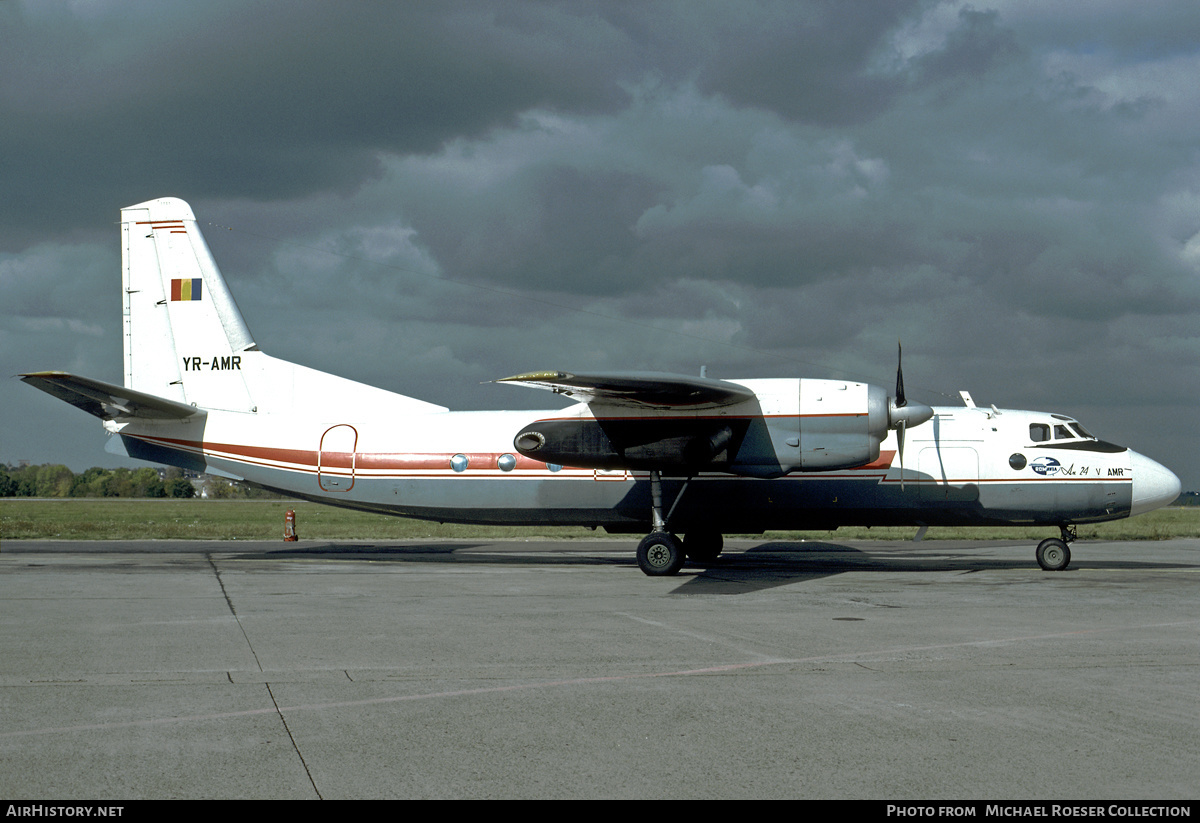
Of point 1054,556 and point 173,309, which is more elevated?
point 173,309

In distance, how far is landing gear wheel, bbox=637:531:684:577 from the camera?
795 inches

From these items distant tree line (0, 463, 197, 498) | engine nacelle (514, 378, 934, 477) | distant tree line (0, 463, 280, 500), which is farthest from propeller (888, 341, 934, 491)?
distant tree line (0, 463, 197, 498)

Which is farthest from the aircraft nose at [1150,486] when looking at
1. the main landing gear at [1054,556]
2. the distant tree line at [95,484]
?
the distant tree line at [95,484]

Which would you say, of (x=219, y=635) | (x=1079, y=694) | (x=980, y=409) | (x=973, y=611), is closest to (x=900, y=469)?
(x=980, y=409)

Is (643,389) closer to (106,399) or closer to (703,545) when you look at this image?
(703,545)

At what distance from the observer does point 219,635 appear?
11.9m

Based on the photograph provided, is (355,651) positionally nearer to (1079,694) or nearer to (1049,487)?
(1079,694)

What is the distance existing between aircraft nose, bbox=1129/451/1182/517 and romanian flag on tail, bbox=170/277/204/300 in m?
22.4

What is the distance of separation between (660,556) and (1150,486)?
35.0ft

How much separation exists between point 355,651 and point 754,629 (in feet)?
16.6

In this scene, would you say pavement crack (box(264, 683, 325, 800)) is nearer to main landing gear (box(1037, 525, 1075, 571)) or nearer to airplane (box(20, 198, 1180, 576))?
airplane (box(20, 198, 1180, 576))

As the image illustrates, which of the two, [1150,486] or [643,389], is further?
[1150,486]

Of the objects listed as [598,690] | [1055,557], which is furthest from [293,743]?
[1055,557]

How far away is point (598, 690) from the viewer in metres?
8.72
